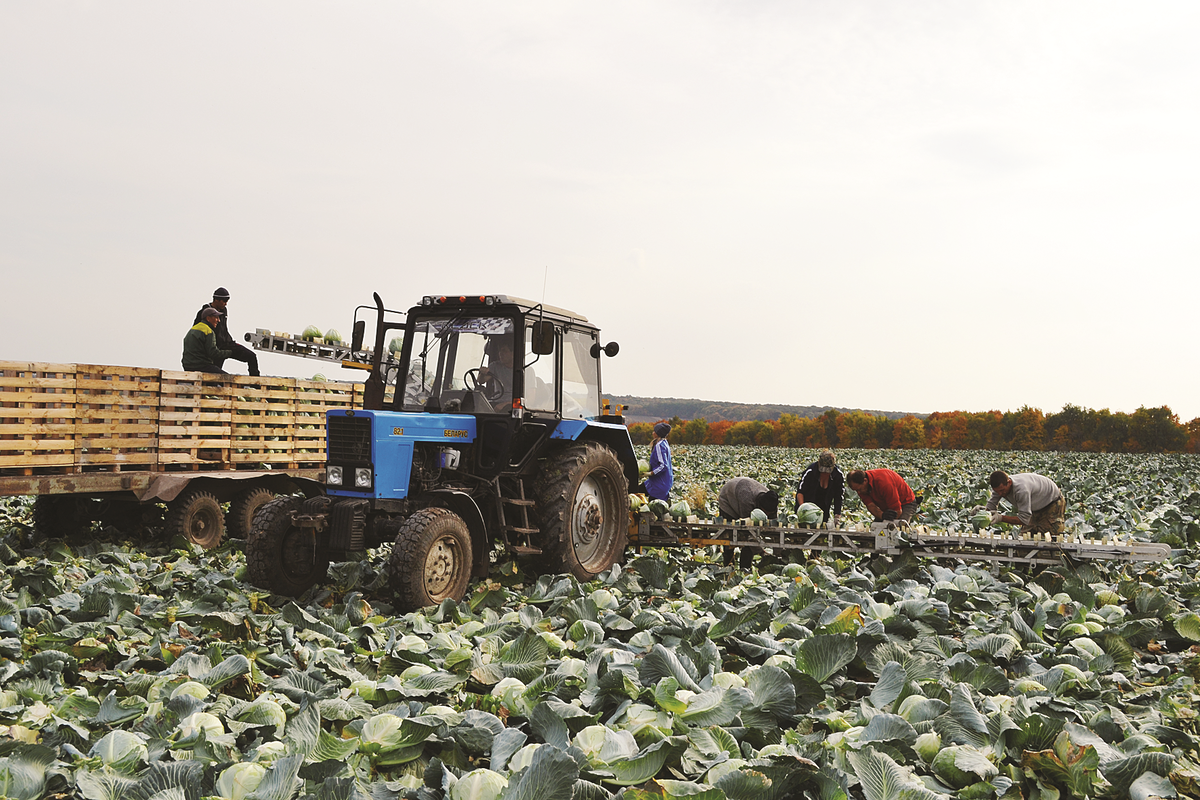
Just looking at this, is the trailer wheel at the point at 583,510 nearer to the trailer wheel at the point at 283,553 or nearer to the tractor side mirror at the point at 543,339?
the tractor side mirror at the point at 543,339

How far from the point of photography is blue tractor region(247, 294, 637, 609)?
573 centimetres

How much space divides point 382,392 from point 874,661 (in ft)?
13.8

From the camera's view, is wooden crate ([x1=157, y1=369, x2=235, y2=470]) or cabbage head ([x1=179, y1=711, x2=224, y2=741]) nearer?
cabbage head ([x1=179, y1=711, x2=224, y2=741])

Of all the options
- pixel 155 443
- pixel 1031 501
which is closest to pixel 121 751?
pixel 155 443

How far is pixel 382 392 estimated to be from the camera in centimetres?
669

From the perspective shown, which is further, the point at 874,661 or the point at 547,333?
the point at 547,333

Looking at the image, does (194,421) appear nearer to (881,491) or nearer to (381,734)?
(381,734)

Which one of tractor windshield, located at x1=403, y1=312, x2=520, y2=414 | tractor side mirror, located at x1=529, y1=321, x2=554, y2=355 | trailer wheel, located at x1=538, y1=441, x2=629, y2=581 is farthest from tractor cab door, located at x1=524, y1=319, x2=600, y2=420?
trailer wheel, located at x1=538, y1=441, x2=629, y2=581

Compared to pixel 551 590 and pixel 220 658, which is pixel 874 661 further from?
pixel 220 658

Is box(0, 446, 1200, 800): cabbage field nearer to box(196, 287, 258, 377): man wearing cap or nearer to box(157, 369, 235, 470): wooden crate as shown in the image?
box(157, 369, 235, 470): wooden crate

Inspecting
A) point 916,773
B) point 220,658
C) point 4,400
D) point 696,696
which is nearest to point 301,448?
point 4,400

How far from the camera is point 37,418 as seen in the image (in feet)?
22.8

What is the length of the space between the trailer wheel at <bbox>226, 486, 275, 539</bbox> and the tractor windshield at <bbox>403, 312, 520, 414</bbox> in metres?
3.00

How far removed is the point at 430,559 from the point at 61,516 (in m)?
4.97
